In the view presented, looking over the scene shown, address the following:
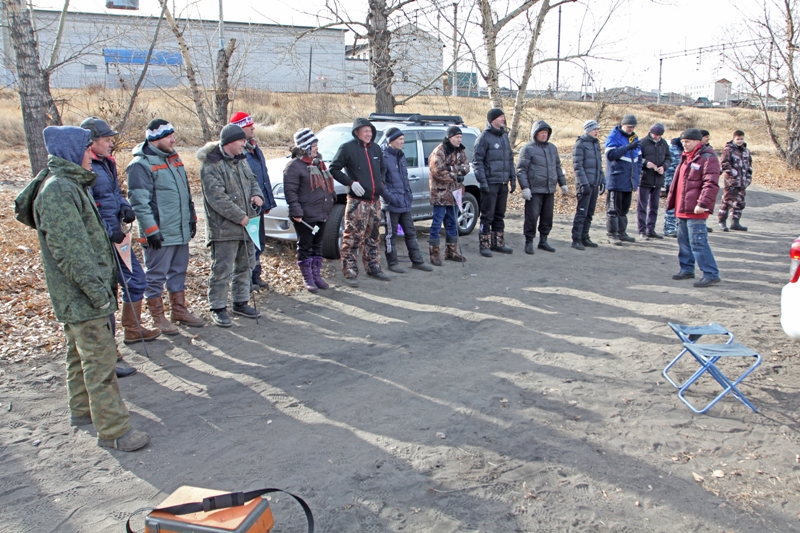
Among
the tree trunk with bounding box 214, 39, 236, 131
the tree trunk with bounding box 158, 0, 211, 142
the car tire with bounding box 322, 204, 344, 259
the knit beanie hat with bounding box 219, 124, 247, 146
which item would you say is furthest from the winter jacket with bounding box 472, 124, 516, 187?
the tree trunk with bounding box 214, 39, 236, 131

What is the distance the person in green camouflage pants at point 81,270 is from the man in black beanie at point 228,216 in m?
2.17

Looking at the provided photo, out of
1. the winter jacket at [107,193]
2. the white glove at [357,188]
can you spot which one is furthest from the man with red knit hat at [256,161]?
the winter jacket at [107,193]

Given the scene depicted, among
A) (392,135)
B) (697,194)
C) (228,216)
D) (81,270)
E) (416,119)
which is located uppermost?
(416,119)

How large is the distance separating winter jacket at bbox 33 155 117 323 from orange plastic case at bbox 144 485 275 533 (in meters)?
1.53

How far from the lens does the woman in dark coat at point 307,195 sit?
7254mm

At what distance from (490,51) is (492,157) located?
6.20 metres

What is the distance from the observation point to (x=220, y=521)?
9.01 ft

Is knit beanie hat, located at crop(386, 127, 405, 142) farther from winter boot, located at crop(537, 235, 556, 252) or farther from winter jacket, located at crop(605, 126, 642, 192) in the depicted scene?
winter jacket, located at crop(605, 126, 642, 192)

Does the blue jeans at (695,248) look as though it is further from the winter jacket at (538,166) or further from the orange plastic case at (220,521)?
the orange plastic case at (220,521)

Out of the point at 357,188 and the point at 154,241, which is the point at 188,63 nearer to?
the point at 357,188

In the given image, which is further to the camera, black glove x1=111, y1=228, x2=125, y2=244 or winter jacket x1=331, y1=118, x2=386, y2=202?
winter jacket x1=331, y1=118, x2=386, y2=202

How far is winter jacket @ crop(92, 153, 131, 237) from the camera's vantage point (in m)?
5.21

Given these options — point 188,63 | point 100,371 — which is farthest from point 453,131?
point 188,63

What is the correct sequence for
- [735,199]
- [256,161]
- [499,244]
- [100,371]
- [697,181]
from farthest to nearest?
[735,199]
[499,244]
[697,181]
[256,161]
[100,371]
